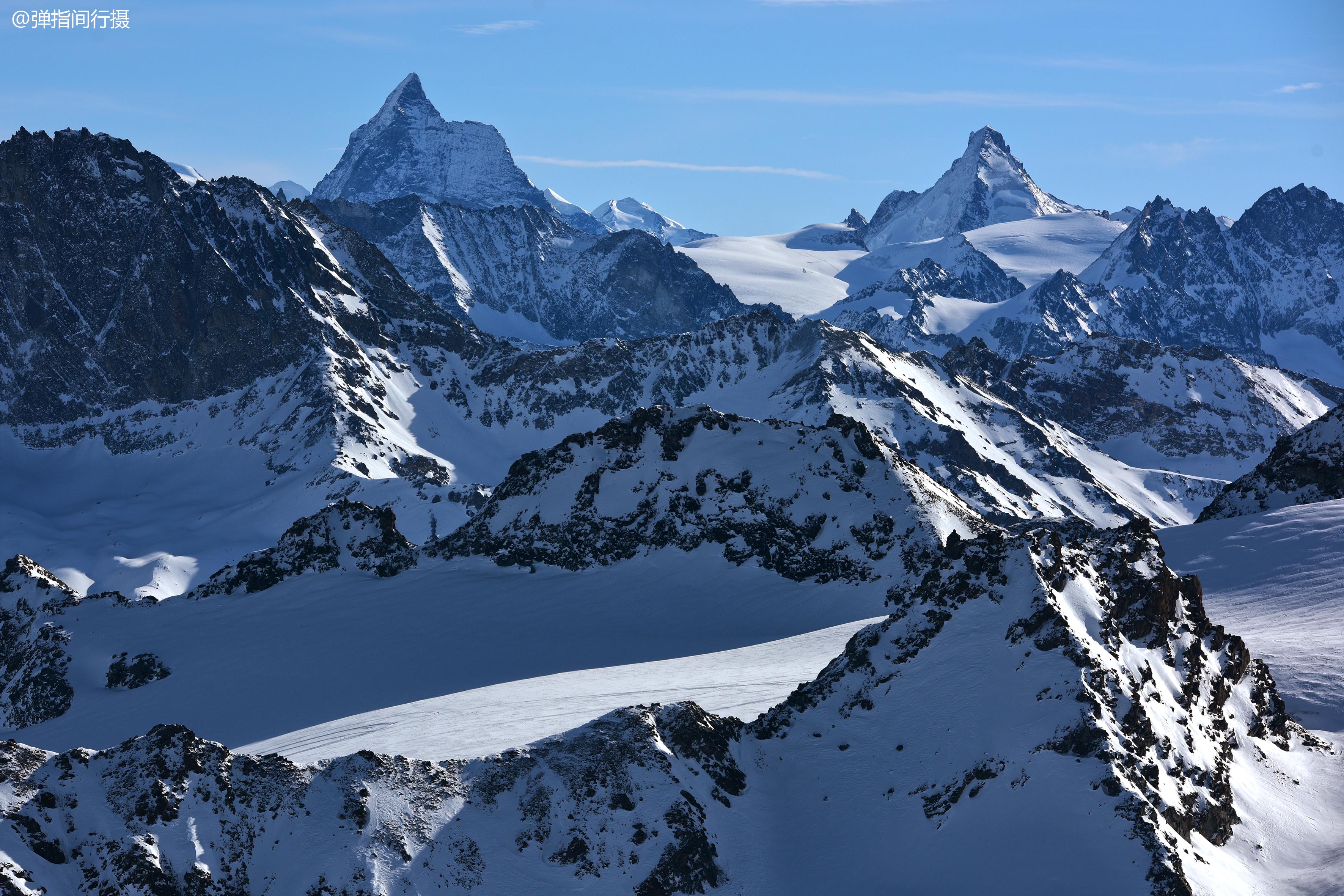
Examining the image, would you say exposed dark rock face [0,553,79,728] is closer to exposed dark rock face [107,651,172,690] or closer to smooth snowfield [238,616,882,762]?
exposed dark rock face [107,651,172,690]

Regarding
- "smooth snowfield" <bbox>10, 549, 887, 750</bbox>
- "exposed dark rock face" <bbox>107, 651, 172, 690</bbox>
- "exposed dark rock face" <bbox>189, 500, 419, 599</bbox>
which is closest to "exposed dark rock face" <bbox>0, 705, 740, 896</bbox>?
"smooth snowfield" <bbox>10, 549, 887, 750</bbox>

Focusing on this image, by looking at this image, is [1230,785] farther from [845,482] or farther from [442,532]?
[442,532]

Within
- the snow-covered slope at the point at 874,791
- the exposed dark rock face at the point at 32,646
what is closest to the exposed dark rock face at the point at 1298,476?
the snow-covered slope at the point at 874,791

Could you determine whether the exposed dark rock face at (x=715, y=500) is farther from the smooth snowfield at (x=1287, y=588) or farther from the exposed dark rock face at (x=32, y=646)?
the exposed dark rock face at (x=32, y=646)

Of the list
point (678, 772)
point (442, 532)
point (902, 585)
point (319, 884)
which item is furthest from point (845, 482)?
point (442, 532)

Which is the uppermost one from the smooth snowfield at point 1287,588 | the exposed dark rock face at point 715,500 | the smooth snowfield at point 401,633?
the exposed dark rock face at point 715,500

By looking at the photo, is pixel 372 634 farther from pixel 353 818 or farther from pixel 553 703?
pixel 353 818

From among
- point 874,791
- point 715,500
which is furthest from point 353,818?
point 715,500
